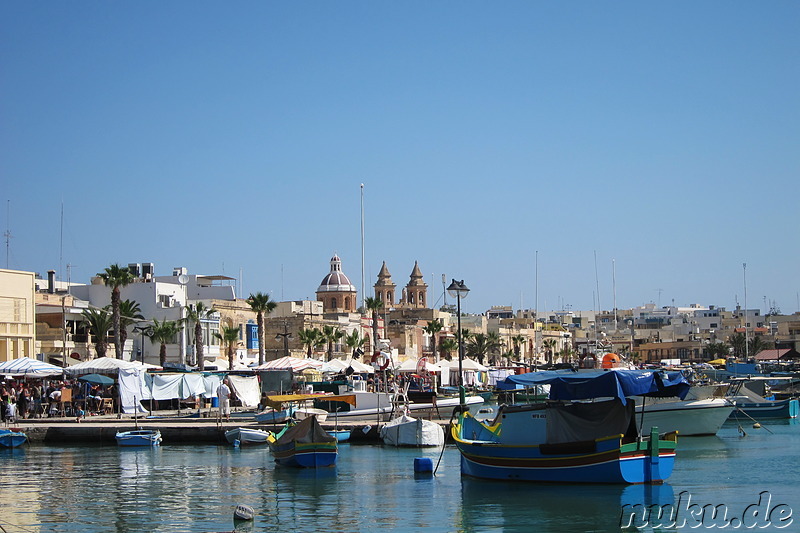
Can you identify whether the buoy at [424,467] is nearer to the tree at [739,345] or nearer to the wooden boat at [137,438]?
the wooden boat at [137,438]

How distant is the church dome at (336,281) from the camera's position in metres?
133

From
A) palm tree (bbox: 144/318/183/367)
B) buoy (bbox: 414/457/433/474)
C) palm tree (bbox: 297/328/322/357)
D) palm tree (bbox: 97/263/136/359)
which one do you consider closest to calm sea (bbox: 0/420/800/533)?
buoy (bbox: 414/457/433/474)

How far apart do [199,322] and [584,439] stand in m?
38.9

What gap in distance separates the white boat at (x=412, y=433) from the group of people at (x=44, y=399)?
1422 cm

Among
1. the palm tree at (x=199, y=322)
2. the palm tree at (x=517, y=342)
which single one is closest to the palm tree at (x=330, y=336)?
the palm tree at (x=199, y=322)

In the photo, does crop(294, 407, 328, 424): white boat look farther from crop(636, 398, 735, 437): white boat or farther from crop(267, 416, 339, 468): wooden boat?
crop(636, 398, 735, 437): white boat

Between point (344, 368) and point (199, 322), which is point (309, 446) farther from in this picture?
point (199, 322)

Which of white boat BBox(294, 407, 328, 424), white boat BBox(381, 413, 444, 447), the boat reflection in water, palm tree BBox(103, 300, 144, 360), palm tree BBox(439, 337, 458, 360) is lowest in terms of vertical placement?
the boat reflection in water

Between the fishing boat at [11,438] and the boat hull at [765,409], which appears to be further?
the boat hull at [765,409]

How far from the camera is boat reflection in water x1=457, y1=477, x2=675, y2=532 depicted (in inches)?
829

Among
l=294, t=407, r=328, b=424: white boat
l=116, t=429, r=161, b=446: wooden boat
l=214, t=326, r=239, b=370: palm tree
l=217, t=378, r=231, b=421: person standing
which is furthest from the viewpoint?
l=214, t=326, r=239, b=370: palm tree

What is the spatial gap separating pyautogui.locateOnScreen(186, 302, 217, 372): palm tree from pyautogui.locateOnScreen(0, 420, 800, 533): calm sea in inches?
838

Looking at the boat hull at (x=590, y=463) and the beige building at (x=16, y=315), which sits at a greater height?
the beige building at (x=16, y=315)

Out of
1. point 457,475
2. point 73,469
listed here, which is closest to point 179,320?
point 73,469
